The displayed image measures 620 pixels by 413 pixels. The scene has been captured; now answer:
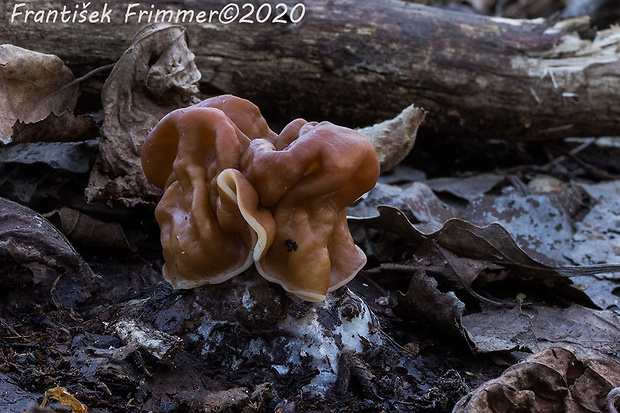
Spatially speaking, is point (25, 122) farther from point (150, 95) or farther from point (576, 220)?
point (576, 220)

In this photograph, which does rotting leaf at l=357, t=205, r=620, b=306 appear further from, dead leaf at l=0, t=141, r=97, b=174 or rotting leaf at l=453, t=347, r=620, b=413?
dead leaf at l=0, t=141, r=97, b=174

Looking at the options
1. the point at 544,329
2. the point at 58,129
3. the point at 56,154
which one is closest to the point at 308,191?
the point at 544,329

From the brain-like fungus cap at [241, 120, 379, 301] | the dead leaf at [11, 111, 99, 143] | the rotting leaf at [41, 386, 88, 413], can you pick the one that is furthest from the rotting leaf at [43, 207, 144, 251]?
the rotting leaf at [41, 386, 88, 413]

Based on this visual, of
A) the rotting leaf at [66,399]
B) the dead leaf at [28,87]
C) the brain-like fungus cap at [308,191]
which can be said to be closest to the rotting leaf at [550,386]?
the brain-like fungus cap at [308,191]

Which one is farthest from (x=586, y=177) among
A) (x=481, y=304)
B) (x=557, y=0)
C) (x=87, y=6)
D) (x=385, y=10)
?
(x=557, y=0)

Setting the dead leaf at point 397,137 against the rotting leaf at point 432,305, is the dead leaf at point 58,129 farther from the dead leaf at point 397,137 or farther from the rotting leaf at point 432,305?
the rotting leaf at point 432,305

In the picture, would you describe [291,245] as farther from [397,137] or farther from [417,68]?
[417,68]

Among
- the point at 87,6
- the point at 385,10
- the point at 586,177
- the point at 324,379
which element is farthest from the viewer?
the point at 586,177
